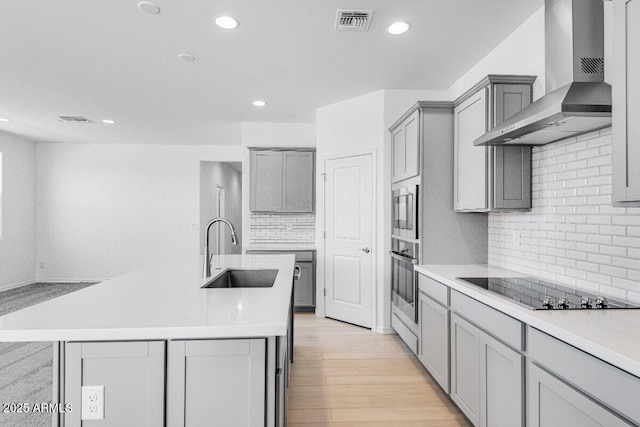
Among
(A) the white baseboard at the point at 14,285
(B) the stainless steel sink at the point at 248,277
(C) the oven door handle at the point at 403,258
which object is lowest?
(A) the white baseboard at the point at 14,285

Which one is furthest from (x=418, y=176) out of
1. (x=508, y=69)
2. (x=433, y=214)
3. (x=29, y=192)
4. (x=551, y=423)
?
(x=29, y=192)

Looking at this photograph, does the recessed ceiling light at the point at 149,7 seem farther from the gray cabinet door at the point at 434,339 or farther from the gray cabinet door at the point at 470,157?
the gray cabinet door at the point at 434,339

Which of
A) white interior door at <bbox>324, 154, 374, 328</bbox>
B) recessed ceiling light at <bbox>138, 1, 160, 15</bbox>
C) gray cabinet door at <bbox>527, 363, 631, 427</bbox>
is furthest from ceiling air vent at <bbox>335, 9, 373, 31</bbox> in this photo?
gray cabinet door at <bbox>527, 363, 631, 427</bbox>

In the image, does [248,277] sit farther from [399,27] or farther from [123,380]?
[399,27]

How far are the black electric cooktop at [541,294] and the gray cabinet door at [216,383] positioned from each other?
1.24 meters

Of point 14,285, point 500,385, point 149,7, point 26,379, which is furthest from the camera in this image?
point 14,285

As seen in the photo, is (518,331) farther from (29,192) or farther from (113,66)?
(29,192)

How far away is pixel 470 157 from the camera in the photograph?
282 centimetres

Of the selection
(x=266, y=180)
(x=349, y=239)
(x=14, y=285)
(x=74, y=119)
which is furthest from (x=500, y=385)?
(x=14, y=285)

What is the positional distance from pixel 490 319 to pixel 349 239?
2649 mm

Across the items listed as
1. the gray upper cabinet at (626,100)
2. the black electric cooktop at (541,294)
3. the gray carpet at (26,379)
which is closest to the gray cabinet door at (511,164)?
the black electric cooktop at (541,294)

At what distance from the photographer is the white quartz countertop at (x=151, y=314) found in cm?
125

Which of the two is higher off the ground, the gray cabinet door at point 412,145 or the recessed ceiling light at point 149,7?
the recessed ceiling light at point 149,7

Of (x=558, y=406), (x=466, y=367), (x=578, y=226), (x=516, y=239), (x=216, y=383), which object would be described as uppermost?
(x=578, y=226)
